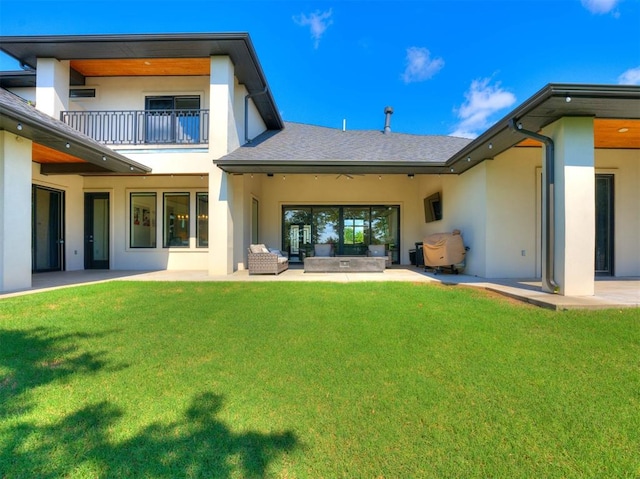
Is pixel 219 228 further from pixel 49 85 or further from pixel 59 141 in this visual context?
pixel 49 85

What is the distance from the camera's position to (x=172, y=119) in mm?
9711

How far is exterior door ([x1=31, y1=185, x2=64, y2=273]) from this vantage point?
922cm

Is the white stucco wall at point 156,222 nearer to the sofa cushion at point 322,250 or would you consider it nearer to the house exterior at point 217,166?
the house exterior at point 217,166

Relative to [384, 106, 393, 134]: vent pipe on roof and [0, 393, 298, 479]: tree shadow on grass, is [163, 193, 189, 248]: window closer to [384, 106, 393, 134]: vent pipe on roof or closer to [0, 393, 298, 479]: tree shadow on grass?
[0, 393, 298, 479]: tree shadow on grass

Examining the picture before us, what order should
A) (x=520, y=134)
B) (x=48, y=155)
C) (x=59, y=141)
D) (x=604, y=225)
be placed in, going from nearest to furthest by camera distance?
(x=520, y=134) → (x=59, y=141) → (x=48, y=155) → (x=604, y=225)

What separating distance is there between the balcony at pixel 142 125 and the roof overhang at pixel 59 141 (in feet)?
4.19

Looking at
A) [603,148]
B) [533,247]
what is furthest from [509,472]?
[603,148]

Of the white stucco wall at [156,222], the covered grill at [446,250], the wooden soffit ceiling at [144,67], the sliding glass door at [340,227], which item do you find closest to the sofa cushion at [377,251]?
the sliding glass door at [340,227]

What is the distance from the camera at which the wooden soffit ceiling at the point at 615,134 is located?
6.21 m

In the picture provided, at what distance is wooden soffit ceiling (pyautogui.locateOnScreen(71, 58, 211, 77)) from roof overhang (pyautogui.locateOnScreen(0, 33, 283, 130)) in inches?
9.2

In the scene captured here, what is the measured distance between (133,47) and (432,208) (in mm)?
10810

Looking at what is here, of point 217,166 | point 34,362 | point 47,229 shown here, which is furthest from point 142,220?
point 34,362

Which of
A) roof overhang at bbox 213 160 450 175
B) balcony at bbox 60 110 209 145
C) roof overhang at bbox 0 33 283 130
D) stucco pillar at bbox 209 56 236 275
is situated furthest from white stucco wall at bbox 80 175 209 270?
roof overhang at bbox 0 33 283 130

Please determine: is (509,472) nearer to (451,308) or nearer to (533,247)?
(451,308)
